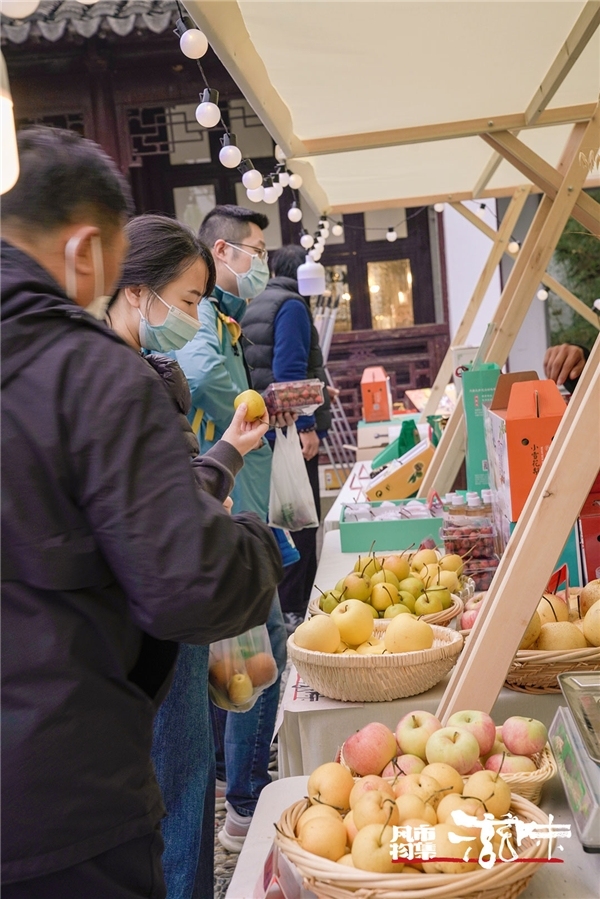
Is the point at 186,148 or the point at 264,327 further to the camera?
the point at 186,148

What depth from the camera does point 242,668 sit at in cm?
192

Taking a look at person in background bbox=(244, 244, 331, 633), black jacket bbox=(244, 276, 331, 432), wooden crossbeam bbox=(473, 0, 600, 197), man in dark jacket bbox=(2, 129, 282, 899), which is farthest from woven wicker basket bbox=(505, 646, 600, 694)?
black jacket bbox=(244, 276, 331, 432)

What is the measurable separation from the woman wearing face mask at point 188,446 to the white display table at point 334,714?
185mm

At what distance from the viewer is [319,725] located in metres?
1.76

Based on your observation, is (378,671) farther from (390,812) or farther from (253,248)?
(253,248)

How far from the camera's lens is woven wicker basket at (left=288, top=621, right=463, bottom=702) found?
1698 mm

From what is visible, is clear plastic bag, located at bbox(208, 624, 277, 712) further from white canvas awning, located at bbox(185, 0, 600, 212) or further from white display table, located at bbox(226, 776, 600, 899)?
white canvas awning, located at bbox(185, 0, 600, 212)

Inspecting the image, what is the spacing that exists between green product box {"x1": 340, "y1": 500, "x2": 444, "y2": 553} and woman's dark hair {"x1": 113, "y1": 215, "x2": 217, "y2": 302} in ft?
4.06

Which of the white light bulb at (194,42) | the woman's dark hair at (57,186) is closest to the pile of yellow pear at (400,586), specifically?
the woman's dark hair at (57,186)

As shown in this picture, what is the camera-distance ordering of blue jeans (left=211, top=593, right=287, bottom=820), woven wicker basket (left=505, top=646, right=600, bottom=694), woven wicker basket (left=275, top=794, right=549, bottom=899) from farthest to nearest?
blue jeans (left=211, top=593, right=287, bottom=820) < woven wicker basket (left=505, top=646, right=600, bottom=694) < woven wicker basket (left=275, top=794, right=549, bottom=899)

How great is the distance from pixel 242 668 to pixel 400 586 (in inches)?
18.5

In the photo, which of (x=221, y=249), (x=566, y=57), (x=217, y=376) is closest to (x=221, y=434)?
(x=217, y=376)

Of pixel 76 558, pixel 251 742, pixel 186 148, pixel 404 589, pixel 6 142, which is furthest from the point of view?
pixel 186 148

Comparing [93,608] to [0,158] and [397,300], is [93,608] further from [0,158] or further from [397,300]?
[397,300]
